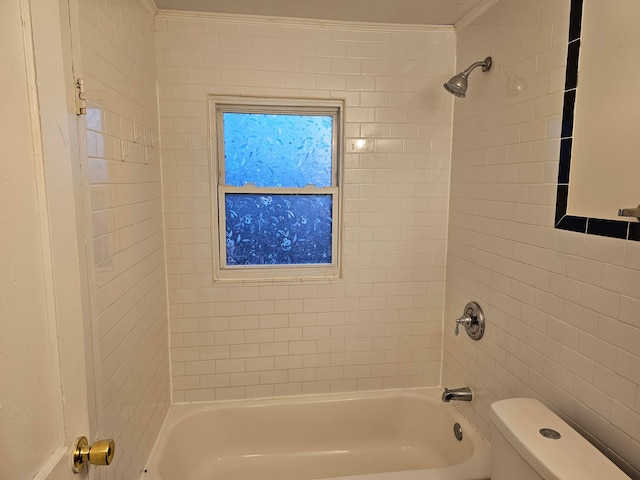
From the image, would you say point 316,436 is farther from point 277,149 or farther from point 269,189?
point 277,149

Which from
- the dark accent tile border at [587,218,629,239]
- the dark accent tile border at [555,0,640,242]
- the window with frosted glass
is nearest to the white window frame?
the window with frosted glass

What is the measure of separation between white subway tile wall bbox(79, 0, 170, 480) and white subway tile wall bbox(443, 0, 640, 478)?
1.49 m

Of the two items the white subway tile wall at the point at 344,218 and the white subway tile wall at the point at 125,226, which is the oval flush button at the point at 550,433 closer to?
the white subway tile wall at the point at 344,218

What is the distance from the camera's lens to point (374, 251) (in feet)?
7.41

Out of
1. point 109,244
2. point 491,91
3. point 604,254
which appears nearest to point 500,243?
point 604,254

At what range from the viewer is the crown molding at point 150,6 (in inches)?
70.1

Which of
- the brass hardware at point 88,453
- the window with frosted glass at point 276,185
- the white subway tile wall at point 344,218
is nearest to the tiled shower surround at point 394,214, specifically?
the white subway tile wall at point 344,218

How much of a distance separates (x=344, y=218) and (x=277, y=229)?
0.39 m

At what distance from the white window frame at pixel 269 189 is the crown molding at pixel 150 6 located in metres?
0.44

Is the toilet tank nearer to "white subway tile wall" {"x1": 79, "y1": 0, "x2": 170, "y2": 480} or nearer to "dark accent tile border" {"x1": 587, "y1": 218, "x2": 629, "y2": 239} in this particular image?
"dark accent tile border" {"x1": 587, "y1": 218, "x2": 629, "y2": 239}

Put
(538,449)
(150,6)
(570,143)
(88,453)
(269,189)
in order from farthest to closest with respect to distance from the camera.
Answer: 1. (269,189)
2. (150,6)
3. (570,143)
4. (538,449)
5. (88,453)

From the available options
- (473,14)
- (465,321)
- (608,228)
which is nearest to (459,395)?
(465,321)

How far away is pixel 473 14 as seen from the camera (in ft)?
6.34

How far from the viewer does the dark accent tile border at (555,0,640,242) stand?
1.26 meters
